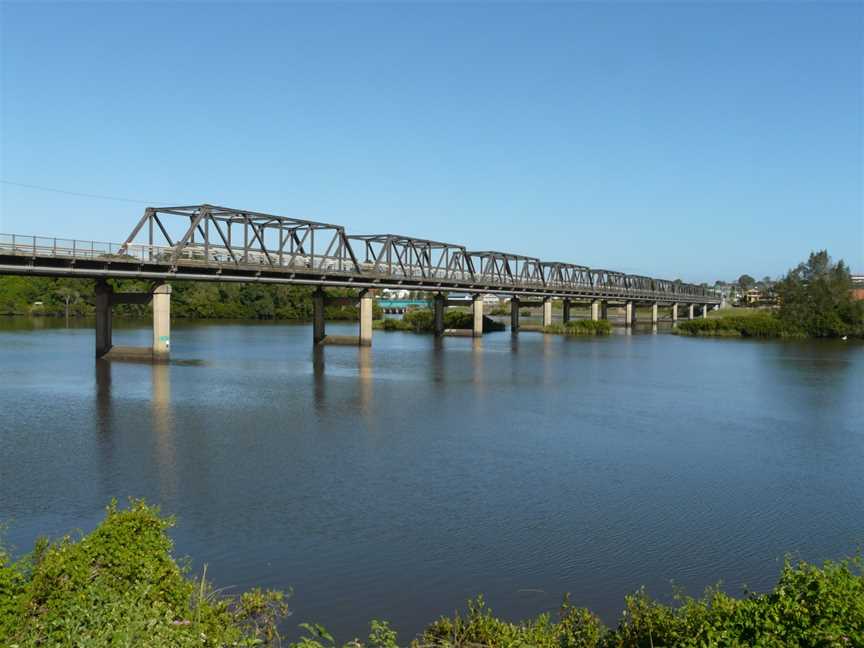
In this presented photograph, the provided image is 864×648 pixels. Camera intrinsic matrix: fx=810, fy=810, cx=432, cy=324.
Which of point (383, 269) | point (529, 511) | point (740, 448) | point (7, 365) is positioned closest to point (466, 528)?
point (529, 511)

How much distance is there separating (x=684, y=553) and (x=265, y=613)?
8823mm

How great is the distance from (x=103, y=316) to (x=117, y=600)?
48486 mm

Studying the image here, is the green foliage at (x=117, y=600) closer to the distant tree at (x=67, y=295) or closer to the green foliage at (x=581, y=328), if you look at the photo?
the green foliage at (x=581, y=328)

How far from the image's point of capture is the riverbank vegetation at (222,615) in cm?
859

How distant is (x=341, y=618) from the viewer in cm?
1271

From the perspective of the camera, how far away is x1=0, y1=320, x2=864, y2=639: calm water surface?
14945mm

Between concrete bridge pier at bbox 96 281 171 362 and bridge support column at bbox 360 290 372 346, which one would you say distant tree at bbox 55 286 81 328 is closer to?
bridge support column at bbox 360 290 372 346

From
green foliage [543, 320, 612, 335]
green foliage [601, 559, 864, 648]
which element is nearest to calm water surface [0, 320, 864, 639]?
green foliage [601, 559, 864, 648]

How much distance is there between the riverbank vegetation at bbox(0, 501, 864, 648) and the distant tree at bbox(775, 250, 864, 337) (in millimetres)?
103892

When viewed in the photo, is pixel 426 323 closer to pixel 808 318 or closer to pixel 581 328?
pixel 581 328

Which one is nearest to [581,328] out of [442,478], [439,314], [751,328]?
[751,328]

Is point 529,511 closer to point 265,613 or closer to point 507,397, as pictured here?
point 265,613

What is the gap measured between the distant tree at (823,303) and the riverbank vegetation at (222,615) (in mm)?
103892

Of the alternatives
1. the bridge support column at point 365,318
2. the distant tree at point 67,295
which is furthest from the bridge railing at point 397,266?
the distant tree at point 67,295
